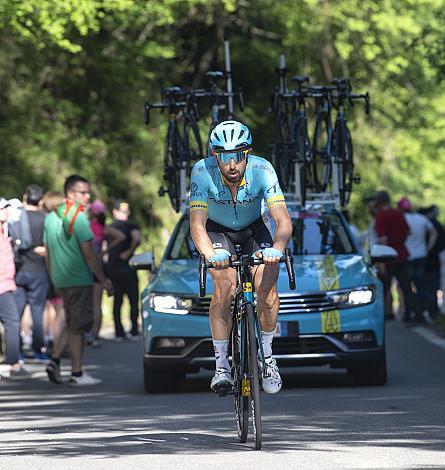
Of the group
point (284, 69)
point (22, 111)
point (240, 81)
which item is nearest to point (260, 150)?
point (240, 81)

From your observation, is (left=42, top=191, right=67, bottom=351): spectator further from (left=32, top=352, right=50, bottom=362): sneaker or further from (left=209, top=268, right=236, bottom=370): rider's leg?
(left=209, top=268, right=236, bottom=370): rider's leg

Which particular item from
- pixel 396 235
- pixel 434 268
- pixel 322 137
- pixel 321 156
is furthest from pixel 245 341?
pixel 434 268

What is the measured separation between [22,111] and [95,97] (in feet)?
10.1

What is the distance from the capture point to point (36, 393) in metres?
14.8

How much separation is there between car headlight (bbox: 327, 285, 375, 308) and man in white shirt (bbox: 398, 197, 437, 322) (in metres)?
10.3

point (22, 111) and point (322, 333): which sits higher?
point (22, 111)

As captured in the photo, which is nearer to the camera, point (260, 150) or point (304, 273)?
point (304, 273)

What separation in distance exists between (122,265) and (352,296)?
9459 millimetres

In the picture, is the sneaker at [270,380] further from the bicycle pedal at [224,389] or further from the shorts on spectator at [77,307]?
the shorts on spectator at [77,307]

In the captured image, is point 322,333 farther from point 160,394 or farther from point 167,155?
point 167,155

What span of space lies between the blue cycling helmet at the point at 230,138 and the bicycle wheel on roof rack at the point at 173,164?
21.2ft

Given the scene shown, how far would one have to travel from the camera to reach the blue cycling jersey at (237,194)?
392 inches

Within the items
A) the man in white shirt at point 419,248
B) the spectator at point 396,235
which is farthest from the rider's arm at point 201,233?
the man in white shirt at point 419,248

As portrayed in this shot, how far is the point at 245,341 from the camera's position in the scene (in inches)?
388
